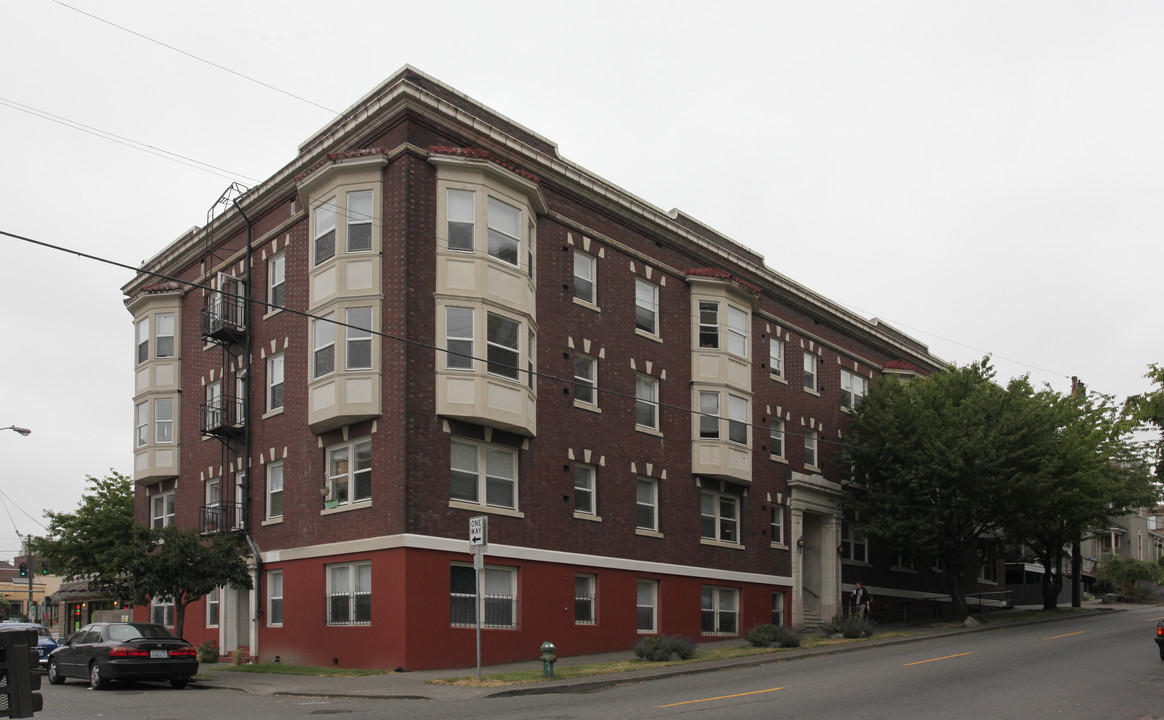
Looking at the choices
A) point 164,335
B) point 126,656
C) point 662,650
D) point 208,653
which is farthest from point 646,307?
point 126,656

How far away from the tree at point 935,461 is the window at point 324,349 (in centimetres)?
2025

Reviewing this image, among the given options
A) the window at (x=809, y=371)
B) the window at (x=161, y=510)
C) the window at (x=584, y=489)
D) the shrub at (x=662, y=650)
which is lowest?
the shrub at (x=662, y=650)

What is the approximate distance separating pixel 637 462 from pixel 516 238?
7.97m

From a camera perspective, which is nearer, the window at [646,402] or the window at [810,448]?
the window at [646,402]

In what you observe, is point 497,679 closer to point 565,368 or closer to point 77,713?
point 77,713

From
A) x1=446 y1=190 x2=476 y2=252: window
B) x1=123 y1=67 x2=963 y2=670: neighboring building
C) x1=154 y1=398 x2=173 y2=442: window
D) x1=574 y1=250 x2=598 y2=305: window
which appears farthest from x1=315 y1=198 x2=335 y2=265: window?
x1=154 y1=398 x2=173 y2=442: window

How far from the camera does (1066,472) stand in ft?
122

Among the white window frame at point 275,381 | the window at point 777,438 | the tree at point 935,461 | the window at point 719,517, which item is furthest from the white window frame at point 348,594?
the tree at point 935,461

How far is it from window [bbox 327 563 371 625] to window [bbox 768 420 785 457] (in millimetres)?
17089

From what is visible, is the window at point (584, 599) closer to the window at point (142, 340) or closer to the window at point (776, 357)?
the window at point (776, 357)

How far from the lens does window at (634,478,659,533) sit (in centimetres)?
3139

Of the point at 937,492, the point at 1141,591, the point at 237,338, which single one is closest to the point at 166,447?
the point at 237,338

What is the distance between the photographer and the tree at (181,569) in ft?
83.0

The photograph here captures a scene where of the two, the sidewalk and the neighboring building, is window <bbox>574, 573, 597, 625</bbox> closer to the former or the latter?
the neighboring building
